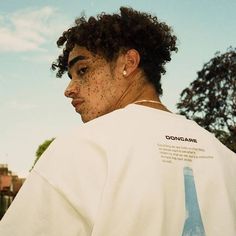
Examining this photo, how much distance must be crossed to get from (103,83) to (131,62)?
210mm

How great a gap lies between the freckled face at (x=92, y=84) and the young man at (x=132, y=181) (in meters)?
0.13

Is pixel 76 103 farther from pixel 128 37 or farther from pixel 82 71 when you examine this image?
pixel 128 37

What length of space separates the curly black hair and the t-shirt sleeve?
1093mm

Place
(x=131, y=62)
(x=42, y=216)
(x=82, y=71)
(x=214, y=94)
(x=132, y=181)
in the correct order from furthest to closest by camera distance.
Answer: (x=214, y=94)
(x=82, y=71)
(x=131, y=62)
(x=132, y=181)
(x=42, y=216)

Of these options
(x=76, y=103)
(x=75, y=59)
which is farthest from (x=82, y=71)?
(x=76, y=103)

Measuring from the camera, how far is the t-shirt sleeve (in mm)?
1579

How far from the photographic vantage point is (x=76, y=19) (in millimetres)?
3096

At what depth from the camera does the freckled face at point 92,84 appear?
8.02ft

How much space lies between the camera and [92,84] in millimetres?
2502

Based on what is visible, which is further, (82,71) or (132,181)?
(82,71)

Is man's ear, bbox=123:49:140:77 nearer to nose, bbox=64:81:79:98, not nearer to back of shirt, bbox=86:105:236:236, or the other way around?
nose, bbox=64:81:79:98

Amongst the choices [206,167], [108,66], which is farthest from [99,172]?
[108,66]

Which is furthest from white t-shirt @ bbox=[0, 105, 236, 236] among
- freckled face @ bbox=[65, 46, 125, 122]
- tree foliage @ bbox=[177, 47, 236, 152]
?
tree foliage @ bbox=[177, 47, 236, 152]

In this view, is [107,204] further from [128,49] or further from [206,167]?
[128,49]
